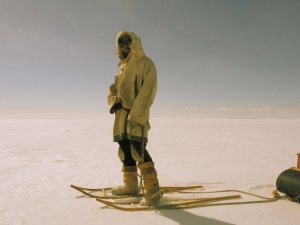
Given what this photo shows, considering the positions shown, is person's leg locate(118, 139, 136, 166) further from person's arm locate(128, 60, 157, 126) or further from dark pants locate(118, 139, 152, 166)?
person's arm locate(128, 60, 157, 126)

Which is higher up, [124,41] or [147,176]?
[124,41]

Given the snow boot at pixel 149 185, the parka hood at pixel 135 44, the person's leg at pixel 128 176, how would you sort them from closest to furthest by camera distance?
the snow boot at pixel 149 185
the parka hood at pixel 135 44
the person's leg at pixel 128 176

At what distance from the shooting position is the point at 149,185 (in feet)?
10.2

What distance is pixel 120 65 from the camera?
3.55m

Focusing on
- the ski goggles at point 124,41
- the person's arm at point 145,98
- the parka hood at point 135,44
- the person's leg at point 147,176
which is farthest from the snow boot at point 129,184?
the ski goggles at point 124,41

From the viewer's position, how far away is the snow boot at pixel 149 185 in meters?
3.08

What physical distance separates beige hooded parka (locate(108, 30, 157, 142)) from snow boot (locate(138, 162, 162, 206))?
317mm

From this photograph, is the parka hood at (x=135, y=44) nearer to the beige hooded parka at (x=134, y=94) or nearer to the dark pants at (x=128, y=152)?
the beige hooded parka at (x=134, y=94)

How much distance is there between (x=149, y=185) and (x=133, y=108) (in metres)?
0.90

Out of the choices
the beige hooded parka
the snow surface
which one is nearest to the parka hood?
the beige hooded parka

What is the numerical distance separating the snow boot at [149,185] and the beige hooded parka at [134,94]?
32 centimetres

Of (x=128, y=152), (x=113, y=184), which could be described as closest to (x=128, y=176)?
(x=128, y=152)

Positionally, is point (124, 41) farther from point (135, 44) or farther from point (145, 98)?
point (145, 98)

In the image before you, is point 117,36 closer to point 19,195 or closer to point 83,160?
point 19,195
